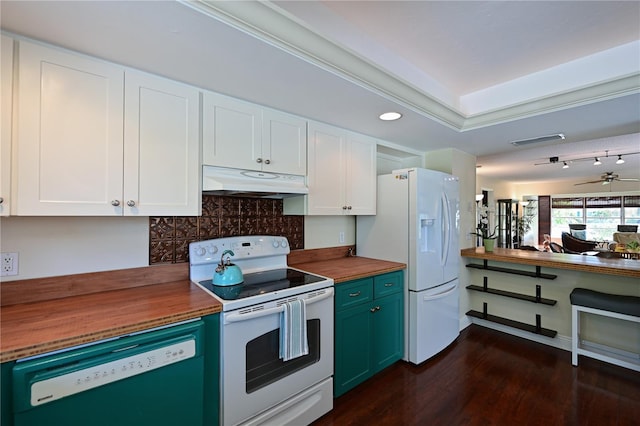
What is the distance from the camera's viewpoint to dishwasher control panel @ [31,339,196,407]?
105cm

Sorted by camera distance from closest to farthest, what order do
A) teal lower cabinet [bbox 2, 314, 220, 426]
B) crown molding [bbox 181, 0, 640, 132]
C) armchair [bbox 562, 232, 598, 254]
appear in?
teal lower cabinet [bbox 2, 314, 220, 426], crown molding [bbox 181, 0, 640, 132], armchair [bbox 562, 232, 598, 254]

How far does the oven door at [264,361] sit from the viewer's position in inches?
59.2

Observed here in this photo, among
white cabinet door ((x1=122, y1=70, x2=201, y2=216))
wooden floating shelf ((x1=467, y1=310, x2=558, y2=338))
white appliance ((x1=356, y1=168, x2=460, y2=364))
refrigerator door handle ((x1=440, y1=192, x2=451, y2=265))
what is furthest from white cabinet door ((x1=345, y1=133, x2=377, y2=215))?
wooden floating shelf ((x1=467, y1=310, x2=558, y2=338))

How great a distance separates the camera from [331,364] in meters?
1.99

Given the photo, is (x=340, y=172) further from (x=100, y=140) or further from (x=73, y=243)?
(x=73, y=243)

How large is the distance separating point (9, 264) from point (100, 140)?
0.79 metres

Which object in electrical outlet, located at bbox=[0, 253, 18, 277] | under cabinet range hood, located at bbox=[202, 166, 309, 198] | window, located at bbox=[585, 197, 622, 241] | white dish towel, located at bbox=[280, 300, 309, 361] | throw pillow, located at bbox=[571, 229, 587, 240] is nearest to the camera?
electrical outlet, located at bbox=[0, 253, 18, 277]

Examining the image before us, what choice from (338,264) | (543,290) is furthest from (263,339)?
(543,290)

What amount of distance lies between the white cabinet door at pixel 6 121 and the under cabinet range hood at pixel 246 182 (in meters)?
0.83

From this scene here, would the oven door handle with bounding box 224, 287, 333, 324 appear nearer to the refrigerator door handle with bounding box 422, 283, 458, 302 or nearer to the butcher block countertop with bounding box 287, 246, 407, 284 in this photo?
the butcher block countertop with bounding box 287, 246, 407, 284

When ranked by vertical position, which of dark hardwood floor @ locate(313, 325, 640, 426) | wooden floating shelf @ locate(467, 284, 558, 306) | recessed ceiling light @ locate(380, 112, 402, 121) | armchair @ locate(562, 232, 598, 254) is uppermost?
recessed ceiling light @ locate(380, 112, 402, 121)

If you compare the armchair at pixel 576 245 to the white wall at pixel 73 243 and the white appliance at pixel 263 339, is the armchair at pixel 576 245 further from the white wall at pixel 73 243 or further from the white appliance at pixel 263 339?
the white wall at pixel 73 243

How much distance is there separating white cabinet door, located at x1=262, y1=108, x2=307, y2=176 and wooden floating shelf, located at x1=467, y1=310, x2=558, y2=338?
9.27ft

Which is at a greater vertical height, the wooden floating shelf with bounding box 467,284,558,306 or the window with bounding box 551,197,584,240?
the window with bounding box 551,197,584,240
